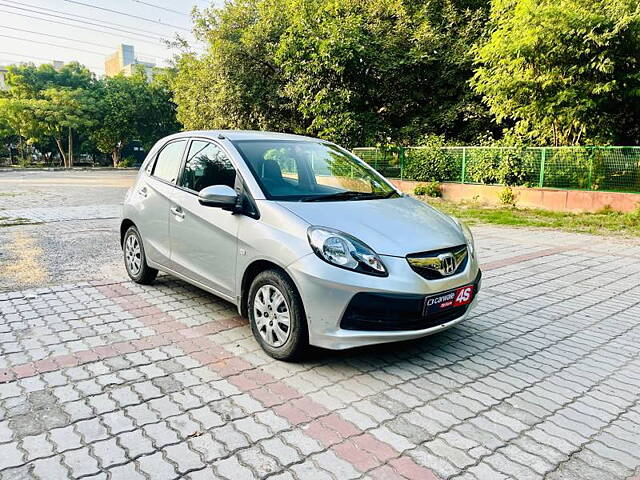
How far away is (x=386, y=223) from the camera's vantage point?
3.53 m

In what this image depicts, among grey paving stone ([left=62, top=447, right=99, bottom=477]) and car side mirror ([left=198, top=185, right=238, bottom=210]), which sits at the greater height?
car side mirror ([left=198, top=185, right=238, bottom=210])

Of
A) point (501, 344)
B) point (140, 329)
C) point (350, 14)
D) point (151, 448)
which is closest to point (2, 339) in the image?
point (140, 329)

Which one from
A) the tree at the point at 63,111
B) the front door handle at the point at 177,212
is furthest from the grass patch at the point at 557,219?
the tree at the point at 63,111

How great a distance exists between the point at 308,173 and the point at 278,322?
1.46 metres

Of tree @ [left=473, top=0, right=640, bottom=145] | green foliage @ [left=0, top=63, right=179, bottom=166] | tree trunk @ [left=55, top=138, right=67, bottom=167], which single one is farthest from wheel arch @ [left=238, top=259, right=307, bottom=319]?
tree trunk @ [left=55, top=138, right=67, bottom=167]

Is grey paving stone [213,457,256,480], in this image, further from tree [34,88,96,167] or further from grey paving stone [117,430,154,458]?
tree [34,88,96,167]

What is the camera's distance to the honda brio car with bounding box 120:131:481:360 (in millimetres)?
3172

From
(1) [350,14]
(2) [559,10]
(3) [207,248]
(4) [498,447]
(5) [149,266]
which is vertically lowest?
(4) [498,447]

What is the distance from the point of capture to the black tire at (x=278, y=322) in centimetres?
329

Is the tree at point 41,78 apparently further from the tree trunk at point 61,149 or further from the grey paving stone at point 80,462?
the grey paving stone at point 80,462

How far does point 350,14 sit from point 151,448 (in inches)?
734

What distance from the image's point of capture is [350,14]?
18297 millimetres

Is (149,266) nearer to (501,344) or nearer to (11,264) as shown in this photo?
(11,264)

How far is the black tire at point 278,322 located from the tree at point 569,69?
10.9 m
